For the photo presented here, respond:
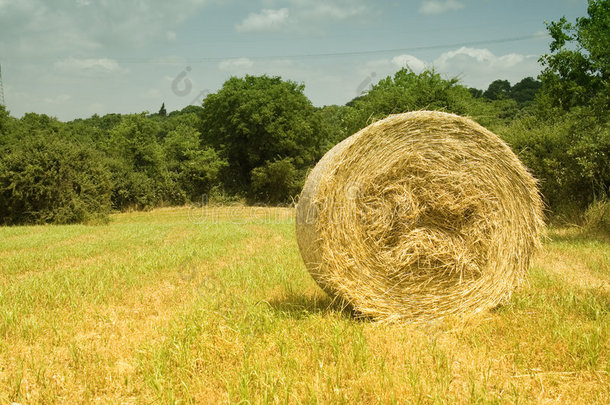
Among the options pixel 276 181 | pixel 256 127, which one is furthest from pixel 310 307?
pixel 256 127

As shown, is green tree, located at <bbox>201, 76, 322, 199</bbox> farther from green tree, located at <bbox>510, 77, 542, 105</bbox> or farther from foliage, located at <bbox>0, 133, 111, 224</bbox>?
green tree, located at <bbox>510, 77, 542, 105</bbox>

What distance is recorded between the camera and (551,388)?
298cm

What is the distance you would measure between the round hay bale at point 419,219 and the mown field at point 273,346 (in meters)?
0.33

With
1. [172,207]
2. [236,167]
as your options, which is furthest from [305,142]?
[172,207]

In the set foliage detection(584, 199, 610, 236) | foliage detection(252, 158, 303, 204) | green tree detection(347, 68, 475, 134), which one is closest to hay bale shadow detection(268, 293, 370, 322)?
foliage detection(584, 199, 610, 236)

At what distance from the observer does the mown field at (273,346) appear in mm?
2943

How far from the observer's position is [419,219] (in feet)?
15.7

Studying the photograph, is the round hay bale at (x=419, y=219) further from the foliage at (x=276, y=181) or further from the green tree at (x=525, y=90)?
the green tree at (x=525, y=90)

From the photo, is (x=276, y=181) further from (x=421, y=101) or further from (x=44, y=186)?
(x=44, y=186)

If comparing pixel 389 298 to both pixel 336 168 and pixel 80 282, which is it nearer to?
pixel 336 168

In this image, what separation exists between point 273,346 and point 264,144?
98.1ft

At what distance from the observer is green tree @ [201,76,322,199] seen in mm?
32188

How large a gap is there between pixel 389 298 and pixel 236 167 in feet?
102

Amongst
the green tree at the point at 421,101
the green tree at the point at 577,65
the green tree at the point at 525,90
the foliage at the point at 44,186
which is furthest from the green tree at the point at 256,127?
the green tree at the point at 525,90
